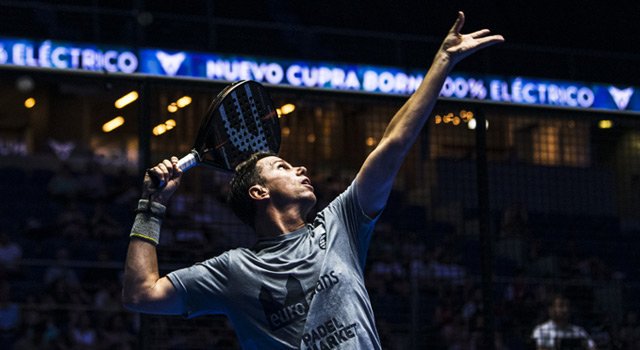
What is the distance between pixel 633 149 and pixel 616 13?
10.7 m

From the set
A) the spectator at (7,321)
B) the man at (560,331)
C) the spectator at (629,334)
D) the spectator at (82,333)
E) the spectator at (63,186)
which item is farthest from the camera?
the spectator at (63,186)

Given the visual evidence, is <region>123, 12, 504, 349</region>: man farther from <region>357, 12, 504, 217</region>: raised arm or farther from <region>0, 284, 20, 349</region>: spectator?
<region>0, 284, 20, 349</region>: spectator

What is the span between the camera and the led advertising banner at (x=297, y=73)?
773 centimetres

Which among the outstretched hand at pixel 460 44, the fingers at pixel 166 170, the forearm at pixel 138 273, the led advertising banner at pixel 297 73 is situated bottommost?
the forearm at pixel 138 273

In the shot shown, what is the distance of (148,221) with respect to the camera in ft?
8.60

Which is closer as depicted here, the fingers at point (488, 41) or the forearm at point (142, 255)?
the forearm at point (142, 255)

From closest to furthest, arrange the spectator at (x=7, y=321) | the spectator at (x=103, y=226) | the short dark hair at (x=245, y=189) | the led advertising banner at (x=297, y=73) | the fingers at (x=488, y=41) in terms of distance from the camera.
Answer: the fingers at (x=488, y=41), the short dark hair at (x=245, y=189), the spectator at (x=7, y=321), the led advertising banner at (x=297, y=73), the spectator at (x=103, y=226)

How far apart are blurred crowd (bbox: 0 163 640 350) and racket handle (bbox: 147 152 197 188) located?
130cm

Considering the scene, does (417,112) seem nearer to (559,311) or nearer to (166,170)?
(166,170)

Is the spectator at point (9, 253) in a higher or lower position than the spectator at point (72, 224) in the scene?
lower

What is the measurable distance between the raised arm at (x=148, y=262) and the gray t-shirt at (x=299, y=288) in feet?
0.20

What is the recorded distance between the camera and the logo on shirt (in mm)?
2652

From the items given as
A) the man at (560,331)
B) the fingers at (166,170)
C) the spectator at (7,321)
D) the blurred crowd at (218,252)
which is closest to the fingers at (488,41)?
the fingers at (166,170)

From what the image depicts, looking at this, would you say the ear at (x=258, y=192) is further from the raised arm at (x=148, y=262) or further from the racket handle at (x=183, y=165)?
the raised arm at (x=148, y=262)
